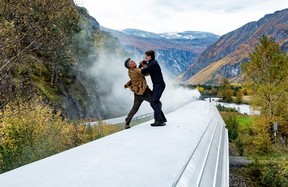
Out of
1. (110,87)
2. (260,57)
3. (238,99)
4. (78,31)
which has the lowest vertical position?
(238,99)

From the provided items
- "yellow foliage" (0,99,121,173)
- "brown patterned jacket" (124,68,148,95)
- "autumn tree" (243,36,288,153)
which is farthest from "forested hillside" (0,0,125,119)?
"autumn tree" (243,36,288,153)

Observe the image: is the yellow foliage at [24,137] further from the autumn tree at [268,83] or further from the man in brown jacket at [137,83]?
the autumn tree at [268,83]

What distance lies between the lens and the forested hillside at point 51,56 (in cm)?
1161

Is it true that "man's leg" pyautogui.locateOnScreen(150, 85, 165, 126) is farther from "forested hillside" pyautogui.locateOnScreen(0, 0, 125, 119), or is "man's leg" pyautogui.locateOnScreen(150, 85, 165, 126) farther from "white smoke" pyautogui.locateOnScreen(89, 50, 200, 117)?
"white smoke" pyautogui.locateOnScreen(89, 50, 200, 117)

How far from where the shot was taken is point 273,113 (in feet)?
119

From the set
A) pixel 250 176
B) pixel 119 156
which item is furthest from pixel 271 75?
pixel 119 156

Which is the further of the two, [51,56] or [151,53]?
[51,56]

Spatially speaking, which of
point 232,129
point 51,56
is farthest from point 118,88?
point 51,56

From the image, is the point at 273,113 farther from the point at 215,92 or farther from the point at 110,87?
the point at 215,92

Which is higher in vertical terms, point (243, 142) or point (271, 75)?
point (271, 75)

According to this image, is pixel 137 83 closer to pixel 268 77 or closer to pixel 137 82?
pixel 137 82

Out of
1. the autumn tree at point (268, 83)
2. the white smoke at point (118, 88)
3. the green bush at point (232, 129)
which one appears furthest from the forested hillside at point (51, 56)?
the autumn tree at point (268, 83)

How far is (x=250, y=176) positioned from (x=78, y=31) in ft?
82.0

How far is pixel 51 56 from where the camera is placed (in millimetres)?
29234
